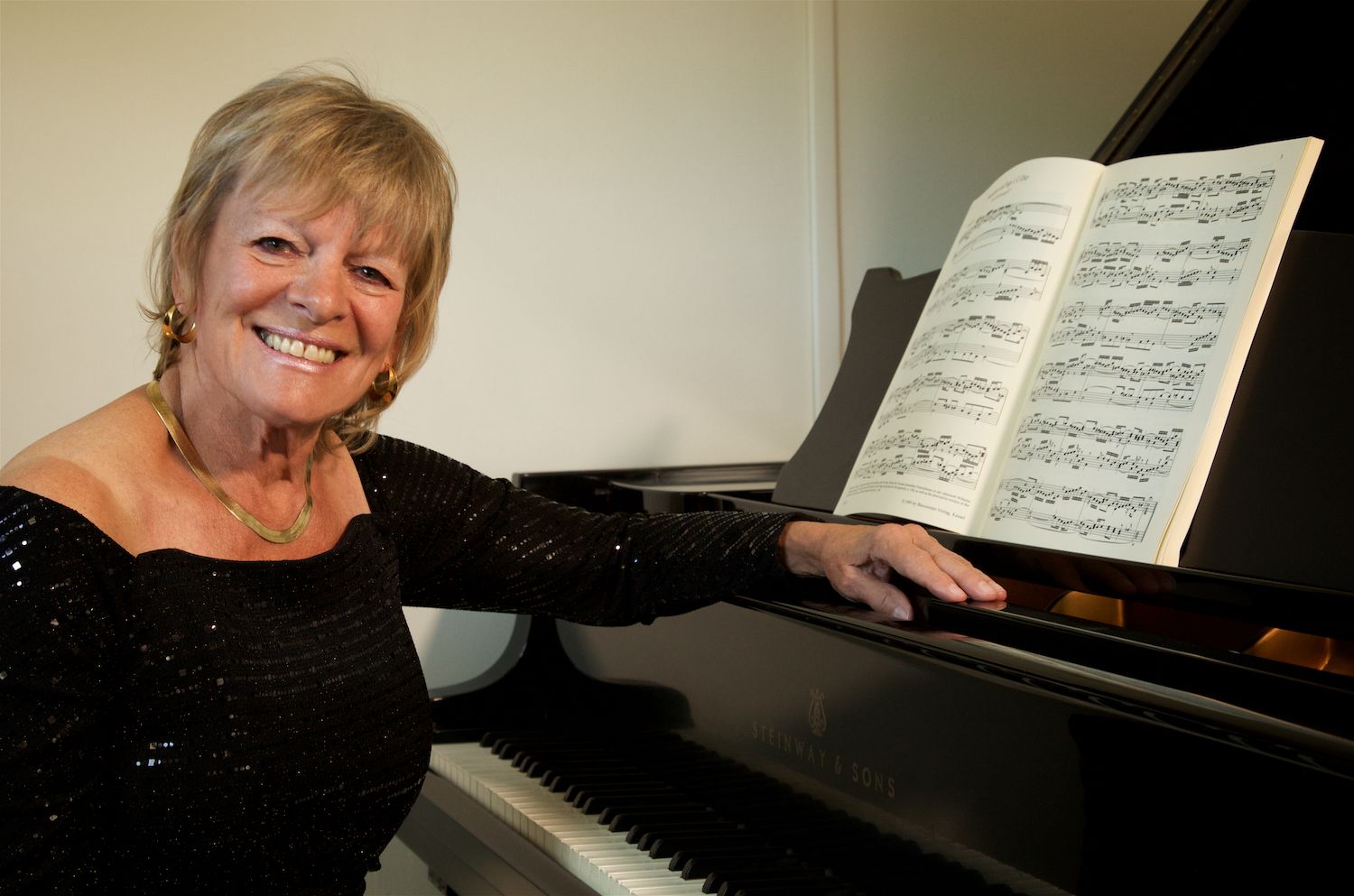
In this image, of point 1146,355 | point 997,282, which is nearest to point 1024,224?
point 997,282

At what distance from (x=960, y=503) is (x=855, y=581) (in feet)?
0.68

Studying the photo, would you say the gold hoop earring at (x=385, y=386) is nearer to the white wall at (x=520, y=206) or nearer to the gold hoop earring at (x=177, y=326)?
the gold hoop earring at (x=177, y=326)

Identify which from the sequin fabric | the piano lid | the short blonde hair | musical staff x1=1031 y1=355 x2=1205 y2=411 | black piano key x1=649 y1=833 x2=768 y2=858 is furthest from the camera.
A: the piano lid

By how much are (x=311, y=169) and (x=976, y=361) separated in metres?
0.88

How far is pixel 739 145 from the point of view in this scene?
3.24m

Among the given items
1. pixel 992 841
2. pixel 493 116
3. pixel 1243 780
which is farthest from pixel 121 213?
pixel 1243 780

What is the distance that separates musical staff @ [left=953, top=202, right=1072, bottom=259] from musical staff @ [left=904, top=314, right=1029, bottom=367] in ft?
0.42

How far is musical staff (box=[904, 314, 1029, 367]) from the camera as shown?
5.30 ft

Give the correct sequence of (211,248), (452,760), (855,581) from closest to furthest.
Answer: (211,248) < (855,581) < (452,760)

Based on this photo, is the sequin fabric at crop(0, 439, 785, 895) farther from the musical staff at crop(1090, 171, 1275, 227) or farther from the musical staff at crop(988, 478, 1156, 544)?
the musical staff at crop(1090, 171, 1275, 227)

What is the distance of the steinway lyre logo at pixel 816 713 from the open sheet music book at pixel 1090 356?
0.90 ft

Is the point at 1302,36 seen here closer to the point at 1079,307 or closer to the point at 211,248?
the point at 1079,307

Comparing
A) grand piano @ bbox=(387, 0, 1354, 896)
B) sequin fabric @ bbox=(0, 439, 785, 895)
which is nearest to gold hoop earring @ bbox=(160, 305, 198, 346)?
sequin fabric @ bbox=(0, 439, 785, 895)

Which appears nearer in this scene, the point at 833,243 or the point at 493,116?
the point at 493,116
